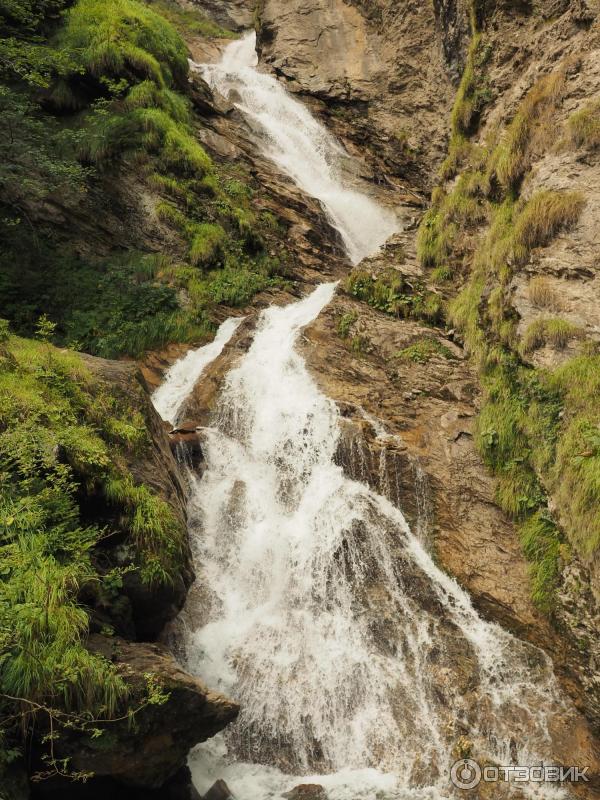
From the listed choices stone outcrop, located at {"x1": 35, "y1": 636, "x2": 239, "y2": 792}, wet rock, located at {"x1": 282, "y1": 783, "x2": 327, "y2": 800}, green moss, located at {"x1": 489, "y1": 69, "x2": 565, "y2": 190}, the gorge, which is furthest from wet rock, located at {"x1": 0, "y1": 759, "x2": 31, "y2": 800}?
green moss, located at {"x1": 489, "y1": 69, "x2": 565, "y2": 190}

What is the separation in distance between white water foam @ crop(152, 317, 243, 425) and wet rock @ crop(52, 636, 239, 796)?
19.0 ft

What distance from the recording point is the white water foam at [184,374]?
35.7 ft

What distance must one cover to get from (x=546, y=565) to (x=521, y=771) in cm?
247

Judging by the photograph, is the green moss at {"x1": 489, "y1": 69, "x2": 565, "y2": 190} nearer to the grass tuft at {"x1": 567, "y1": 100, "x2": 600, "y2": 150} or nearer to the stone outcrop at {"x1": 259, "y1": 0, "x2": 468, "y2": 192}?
the grass tuft at {"x1": 567, "y1": 100, "x2": 600, "y2": 150}

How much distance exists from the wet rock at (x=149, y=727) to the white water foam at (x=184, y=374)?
5784 mm

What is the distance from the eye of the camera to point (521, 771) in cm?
604

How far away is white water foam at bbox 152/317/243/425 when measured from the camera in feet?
35.7

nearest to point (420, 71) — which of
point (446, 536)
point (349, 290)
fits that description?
point (349, 290)

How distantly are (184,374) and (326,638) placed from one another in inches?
263

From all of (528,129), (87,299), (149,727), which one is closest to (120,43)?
(87,299)

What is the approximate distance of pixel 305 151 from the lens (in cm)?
2102

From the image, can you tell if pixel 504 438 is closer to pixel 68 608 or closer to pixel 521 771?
pixel 521 771

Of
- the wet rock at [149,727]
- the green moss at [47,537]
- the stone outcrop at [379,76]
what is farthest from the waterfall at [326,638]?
the stone outcrop at [379,76]

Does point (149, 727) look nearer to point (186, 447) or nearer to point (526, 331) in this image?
point (186, 447)
